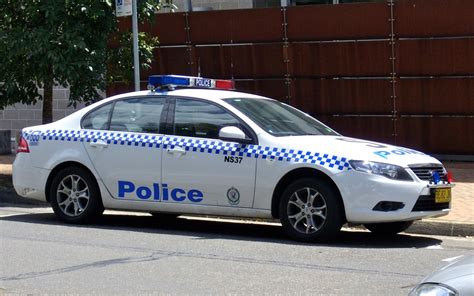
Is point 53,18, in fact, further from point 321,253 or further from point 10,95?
point 321,253

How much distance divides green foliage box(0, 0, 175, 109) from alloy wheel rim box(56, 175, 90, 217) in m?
2.89

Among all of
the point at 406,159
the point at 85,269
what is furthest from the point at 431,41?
the point at 85,269

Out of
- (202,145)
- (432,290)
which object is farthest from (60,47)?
(432,290)

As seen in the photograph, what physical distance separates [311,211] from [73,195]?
3.02 meters

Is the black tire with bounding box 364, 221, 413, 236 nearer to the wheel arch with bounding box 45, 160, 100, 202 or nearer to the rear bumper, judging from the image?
the wheel arch with bounding box 45, 160, 100, 202

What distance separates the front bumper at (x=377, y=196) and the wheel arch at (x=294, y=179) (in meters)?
0.10

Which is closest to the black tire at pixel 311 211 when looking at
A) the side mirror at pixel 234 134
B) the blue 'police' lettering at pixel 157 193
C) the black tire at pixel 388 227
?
the side mirror at pixel 234 134

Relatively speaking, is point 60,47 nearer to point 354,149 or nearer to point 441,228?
point 354,149

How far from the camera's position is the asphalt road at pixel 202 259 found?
22.2 ft

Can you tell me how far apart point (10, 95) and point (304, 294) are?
8779 millimetres

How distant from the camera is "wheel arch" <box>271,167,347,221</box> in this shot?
28.1ft

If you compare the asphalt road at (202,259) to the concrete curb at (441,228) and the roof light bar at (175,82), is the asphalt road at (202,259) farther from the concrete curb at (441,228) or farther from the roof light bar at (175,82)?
the roof light bar at (175,82)

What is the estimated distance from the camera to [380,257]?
8.06 meters

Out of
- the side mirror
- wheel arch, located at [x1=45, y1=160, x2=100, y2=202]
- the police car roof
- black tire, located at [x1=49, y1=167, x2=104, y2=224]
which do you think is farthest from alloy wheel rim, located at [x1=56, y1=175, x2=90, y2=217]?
the side mirror
